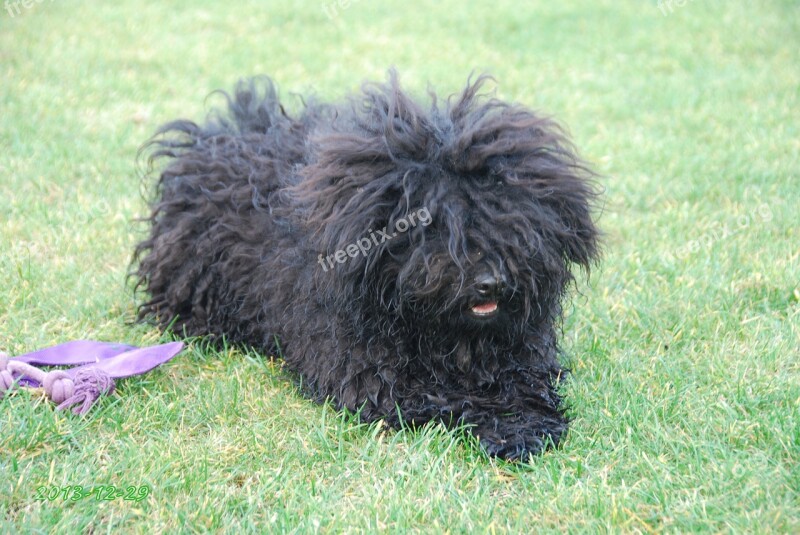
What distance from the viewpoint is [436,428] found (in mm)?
3852

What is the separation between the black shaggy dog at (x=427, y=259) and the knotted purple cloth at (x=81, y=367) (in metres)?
0.67

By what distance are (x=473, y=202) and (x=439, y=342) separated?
0.66m

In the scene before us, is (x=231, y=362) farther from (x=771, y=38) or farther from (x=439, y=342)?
(x=771, y=38)

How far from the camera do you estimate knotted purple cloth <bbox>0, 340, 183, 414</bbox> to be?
4.02m

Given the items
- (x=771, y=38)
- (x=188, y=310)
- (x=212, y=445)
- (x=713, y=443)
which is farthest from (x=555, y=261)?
(x=771, y=38)

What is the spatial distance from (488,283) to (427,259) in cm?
26

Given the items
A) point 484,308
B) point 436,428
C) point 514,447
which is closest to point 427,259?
point 484,308

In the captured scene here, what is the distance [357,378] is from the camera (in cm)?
405

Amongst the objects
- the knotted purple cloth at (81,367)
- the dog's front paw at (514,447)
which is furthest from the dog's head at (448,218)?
the knotted purple cloth at (81,367)

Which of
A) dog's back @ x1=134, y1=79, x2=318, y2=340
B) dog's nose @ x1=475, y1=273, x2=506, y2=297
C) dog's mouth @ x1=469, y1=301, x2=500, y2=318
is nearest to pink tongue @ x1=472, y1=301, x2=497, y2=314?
dog's mouth @ x1=469, y1=301, x2=500, y2=318

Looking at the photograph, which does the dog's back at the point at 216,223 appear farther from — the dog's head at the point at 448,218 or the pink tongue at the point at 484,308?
the pink tongue at the point at 484,308

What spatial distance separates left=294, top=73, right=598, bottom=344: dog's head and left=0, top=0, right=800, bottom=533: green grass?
59cm

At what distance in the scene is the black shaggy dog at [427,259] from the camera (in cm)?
363

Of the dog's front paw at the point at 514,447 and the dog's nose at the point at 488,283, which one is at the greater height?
the dog's nose at the point at 488,283
